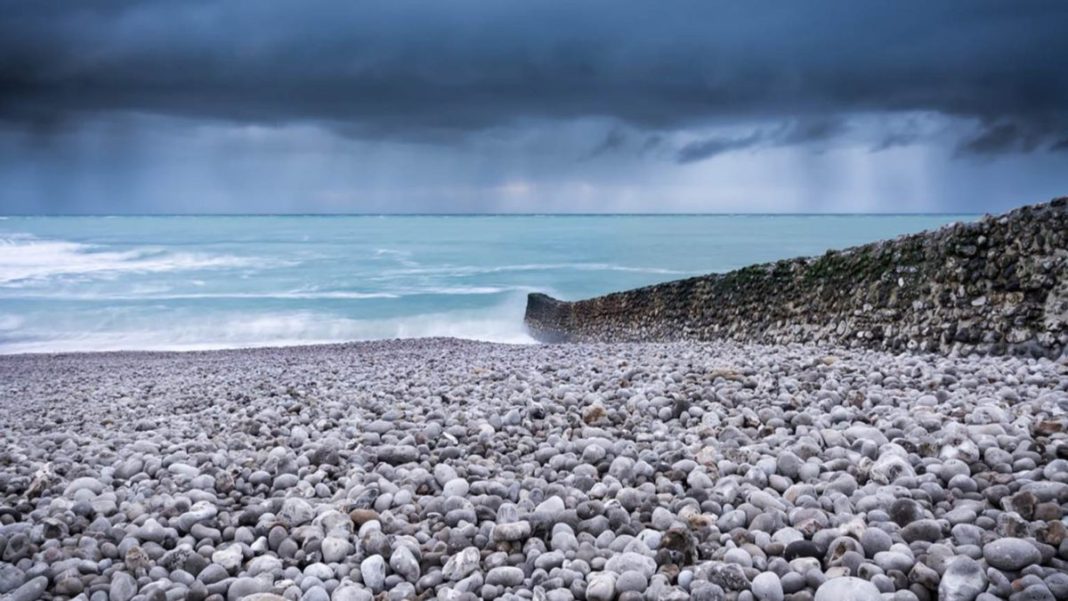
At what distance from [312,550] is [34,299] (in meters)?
28.2

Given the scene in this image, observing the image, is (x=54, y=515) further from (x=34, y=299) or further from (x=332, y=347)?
(x=34, y=299)

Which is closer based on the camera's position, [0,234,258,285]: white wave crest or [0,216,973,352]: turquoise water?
[0,216,973,352]: turquoise water

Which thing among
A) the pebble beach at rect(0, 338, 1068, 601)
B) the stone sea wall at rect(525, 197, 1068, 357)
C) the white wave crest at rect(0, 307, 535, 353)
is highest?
the stone sea wall at rect(525, 197, 1068, 357)

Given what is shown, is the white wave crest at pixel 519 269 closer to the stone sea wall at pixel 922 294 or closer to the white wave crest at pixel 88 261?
the white wave crest at pixel 88 261

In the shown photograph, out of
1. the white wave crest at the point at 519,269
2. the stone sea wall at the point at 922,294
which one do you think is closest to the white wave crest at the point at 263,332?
the stone sea wall at the point at 922,294

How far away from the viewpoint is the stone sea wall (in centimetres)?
627

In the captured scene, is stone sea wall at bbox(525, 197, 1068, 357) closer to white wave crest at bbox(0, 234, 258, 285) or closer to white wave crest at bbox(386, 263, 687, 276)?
white wave crest at bbox(386, 263, 687, 276)

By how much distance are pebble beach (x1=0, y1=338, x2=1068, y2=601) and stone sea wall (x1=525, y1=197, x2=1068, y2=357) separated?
76.5 inches

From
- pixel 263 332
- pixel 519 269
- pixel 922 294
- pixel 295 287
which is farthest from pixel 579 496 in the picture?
pixel 519 269

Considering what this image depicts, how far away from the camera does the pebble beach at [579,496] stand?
2.28 m

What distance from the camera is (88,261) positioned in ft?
129

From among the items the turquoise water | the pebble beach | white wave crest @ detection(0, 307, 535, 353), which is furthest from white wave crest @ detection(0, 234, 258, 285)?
the pebble beach

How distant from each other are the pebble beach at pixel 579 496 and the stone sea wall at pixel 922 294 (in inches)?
76.5

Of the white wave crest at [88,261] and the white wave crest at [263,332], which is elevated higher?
the white wave crest at [88,261]
